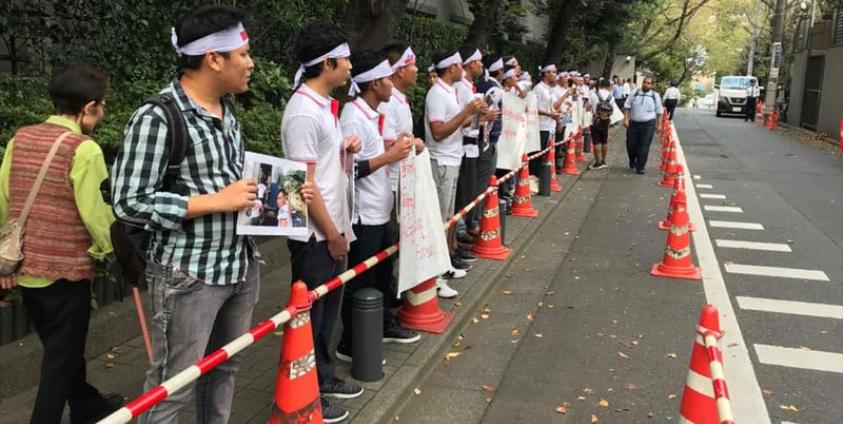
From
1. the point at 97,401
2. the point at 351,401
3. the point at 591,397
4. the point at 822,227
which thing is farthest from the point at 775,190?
the point at 97,401

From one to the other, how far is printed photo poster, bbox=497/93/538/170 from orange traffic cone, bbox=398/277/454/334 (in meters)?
3.63

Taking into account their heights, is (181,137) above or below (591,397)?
above

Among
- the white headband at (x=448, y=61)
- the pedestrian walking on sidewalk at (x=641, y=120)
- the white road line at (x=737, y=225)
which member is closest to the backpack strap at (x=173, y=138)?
the white headband at (x=448, y=61)

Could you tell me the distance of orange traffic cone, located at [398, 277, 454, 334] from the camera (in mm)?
4957

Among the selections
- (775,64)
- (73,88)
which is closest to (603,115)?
(73,88)

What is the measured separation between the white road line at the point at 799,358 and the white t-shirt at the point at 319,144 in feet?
10.9

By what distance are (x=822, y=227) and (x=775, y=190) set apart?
3.24 meters

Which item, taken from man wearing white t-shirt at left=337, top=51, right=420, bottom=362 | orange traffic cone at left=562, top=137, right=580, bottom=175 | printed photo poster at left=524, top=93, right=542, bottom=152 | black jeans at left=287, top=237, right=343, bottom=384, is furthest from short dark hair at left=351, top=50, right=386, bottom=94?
orange traffic cone at left=562, top=137, right=580, bottom=175

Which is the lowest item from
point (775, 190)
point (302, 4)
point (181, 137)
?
point (775, 190)

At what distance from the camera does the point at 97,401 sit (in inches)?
136

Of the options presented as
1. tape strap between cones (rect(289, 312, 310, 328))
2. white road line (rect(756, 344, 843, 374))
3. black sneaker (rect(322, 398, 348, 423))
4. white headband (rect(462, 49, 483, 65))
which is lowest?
white road line (rect(756, 344, 843, 374))

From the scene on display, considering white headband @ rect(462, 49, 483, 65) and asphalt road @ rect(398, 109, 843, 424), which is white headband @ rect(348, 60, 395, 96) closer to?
asphalt road @ rect(398, 109, 843, 424)

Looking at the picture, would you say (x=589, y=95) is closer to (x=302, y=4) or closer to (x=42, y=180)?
(x=302, y=4)

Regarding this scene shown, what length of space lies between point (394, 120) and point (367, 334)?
1486 millimetres
